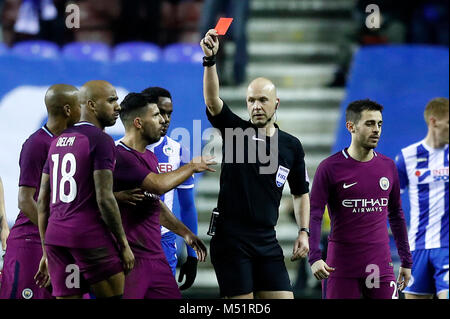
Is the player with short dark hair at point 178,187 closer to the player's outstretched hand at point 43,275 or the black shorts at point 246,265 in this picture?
the black shorts at point 246,265

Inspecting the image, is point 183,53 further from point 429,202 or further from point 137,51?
point 429,202

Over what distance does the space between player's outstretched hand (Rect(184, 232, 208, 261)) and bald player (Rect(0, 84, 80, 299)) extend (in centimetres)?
101

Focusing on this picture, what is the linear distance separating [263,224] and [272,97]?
2.74 feet

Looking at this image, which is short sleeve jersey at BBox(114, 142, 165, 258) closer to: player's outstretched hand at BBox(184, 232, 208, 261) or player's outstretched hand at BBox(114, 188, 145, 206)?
player's outstretched hand at BBox(114, 188, 145, 206)

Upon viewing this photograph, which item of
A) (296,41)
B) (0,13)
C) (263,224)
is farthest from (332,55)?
(263,224)

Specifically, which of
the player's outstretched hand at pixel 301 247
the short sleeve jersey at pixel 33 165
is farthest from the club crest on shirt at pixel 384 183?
the short sleeve jersey at pixel 33 165

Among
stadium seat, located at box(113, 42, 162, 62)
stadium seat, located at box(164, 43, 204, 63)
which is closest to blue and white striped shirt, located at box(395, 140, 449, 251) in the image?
stadium seat, located at box(164, 43, 204, 63)

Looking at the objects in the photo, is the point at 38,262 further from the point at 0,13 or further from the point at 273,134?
the point at 0,13

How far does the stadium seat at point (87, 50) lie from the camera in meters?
11.0

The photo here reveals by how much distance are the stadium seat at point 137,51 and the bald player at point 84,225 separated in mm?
5674

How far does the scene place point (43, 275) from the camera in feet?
18.8

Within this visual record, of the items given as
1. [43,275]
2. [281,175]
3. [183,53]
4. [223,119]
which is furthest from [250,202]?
[183,53]

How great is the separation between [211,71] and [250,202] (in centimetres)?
88

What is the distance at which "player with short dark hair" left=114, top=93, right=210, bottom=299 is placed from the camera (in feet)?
17.7
